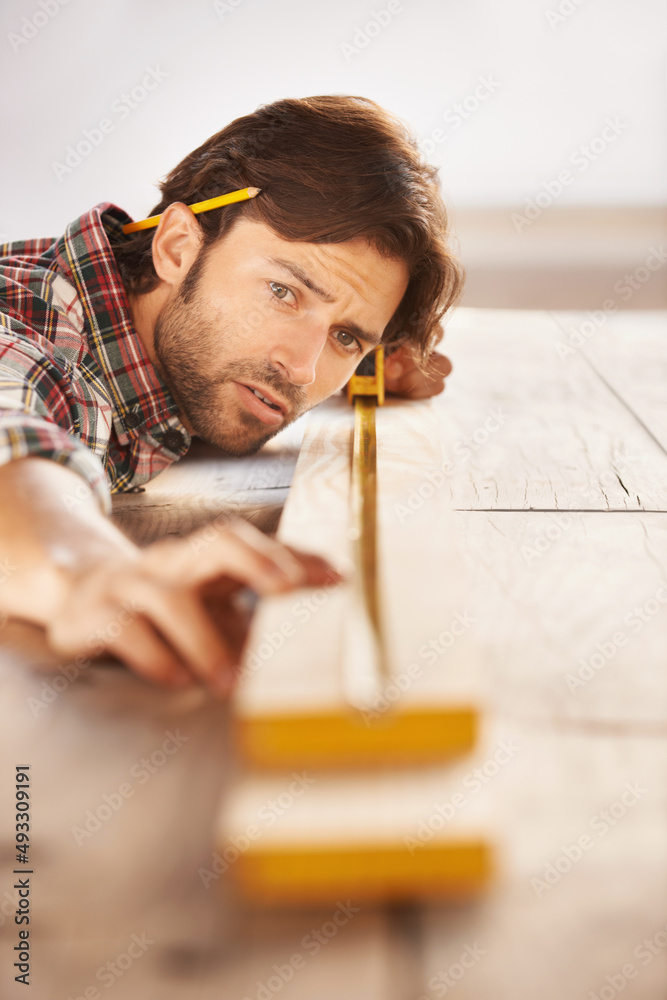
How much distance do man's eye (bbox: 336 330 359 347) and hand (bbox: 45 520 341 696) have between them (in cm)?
94

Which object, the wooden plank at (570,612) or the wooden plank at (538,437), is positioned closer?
the wooden plank at (570,612)

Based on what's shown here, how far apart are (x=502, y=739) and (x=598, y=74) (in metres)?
5.89

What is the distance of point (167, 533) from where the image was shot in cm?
115

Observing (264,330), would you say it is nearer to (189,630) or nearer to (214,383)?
(214,383)

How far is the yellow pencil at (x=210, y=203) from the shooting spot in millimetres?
1635

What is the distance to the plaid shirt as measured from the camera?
4.32 feet

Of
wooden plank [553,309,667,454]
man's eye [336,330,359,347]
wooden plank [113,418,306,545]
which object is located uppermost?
man's eye [336,330,359,347]

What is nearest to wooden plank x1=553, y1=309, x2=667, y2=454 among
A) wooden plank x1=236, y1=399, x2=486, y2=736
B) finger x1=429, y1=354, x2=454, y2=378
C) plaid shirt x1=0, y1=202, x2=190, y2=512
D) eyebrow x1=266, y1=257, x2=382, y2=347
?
finger x1=429, y1=354, x2=454, y2=378

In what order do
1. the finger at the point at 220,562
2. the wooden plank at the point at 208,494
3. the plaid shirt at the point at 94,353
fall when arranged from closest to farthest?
1. the finger at the point at 220,562
2. the wooden plank at the point at 208,494
3. the plaid shirt at the point at 94,353

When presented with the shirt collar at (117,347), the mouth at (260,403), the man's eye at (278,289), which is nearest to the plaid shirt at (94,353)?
the shirt collar at (117,347)

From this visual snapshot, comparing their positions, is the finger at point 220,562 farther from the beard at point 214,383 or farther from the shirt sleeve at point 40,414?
the beard at point 214,383

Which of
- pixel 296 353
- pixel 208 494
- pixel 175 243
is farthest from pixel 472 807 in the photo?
pixel 175 243

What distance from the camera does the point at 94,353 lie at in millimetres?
1475

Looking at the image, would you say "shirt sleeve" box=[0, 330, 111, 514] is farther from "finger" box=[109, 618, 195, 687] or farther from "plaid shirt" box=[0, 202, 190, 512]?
"finger" box=[109, 618, 195, 687]
